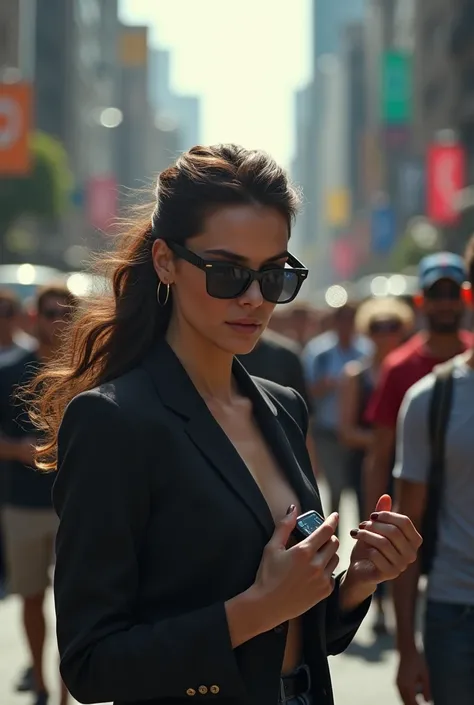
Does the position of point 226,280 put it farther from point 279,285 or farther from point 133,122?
point 133,122

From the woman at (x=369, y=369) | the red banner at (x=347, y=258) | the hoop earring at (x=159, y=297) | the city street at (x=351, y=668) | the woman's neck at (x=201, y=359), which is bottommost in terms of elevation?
the red banner at (x=347, y=258)

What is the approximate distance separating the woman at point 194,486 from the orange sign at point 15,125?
2805cm

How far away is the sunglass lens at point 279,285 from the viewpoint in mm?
2898

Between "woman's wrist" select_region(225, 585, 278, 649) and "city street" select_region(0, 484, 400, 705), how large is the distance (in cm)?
475

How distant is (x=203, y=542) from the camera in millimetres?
2695

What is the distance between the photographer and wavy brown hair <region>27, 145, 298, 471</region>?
2.88 m

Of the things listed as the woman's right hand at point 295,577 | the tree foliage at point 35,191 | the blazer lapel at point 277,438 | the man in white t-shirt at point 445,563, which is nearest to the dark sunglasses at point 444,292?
the man in white t-shirt at point 445,563

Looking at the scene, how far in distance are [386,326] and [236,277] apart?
7.19 m

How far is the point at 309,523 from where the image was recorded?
2.81 metres

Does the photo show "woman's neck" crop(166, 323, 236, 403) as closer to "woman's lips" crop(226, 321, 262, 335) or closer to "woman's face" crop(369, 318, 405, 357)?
"woman's lips" crop(226, 321, 262, 335)

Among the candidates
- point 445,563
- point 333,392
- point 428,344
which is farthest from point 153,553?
point 333,392

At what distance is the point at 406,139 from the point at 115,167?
191 ft

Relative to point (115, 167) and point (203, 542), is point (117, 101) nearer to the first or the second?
point (115, 167)

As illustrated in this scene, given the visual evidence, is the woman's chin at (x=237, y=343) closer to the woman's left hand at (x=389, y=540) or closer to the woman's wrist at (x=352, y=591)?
the woman's left hand at (x=389, y=540)
